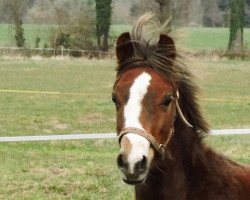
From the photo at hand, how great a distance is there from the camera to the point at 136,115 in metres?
3.63

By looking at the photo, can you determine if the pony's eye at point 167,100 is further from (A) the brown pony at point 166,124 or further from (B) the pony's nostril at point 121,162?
(B) the pony's nostril at point 121,162

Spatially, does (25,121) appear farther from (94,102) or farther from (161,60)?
(161,60)

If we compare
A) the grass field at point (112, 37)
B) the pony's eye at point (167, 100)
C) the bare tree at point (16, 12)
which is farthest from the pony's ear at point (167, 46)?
the bare tree at point (16, 12)

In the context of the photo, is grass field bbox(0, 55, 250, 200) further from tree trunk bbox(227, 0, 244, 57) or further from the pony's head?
tree trunk bbox(227, 0, 244, 57)

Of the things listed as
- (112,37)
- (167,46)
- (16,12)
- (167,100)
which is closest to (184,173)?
(167,100)

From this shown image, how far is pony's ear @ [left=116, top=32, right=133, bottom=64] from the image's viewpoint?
158 inches

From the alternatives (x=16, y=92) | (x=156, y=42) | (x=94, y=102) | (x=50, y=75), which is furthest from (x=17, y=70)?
(x=156, y=42)

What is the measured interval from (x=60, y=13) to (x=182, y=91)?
1586 inches

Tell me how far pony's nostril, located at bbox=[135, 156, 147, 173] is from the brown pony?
0.11 meters

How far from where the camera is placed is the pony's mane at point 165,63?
153 inches

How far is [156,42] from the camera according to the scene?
3.96m

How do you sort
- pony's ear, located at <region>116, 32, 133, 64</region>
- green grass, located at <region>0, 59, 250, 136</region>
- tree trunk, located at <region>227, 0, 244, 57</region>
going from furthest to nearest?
tree trunk, located at <region>227, 0, 244, 57</region> → green grass, located at <region>0, 59, 250, 136</region> → pony's ear, located at <region>116, 32, 133, 64</region>

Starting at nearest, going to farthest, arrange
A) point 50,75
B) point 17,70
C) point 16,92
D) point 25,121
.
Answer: point 25,121 < point 16,92 < point 50,75 < point 17,70

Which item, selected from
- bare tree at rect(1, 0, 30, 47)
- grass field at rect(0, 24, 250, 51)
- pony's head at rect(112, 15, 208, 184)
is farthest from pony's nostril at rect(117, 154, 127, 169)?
bare tree at rect(1, 0, 30, 47)
